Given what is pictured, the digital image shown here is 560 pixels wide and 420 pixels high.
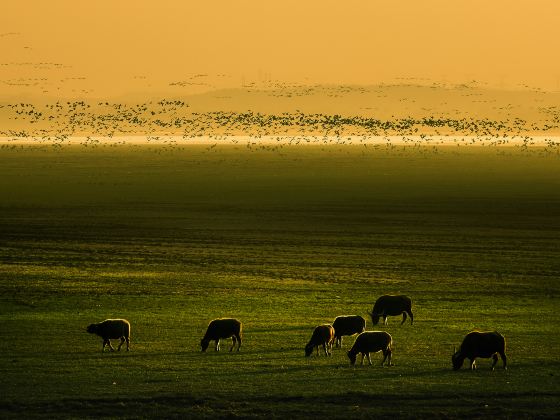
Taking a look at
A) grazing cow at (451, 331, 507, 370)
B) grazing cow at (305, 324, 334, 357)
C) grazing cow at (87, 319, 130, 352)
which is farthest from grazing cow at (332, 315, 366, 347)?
grazing cow at (87, 319, 130, 352)

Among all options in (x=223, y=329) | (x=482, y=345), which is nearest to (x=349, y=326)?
(x=223, y=329)

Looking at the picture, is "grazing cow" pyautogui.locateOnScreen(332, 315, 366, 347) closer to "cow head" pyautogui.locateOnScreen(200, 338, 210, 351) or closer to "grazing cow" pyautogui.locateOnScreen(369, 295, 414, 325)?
"cow head" pyautogui.locateOnScreen(200, 338, 210, 351)

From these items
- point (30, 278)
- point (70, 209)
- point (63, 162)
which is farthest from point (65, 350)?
point (63, 162)

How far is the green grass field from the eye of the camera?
2342 cm

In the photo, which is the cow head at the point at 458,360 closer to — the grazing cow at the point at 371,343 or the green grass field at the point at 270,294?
the green grass field at the point at 270,294

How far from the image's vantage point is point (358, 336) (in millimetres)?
26125

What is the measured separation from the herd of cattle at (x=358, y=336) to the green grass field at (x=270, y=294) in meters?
0.42

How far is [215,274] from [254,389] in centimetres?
2355

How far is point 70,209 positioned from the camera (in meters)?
82.8

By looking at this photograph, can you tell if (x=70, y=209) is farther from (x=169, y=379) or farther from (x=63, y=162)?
(x=63, y=162)

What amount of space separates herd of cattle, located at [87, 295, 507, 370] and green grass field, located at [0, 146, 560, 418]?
0.42 metres

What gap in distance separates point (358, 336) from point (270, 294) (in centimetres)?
1519

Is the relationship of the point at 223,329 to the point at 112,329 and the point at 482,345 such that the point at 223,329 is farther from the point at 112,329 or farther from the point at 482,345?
the point at 482,345

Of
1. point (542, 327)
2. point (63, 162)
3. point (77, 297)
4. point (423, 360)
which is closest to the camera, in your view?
point (423, 360)
